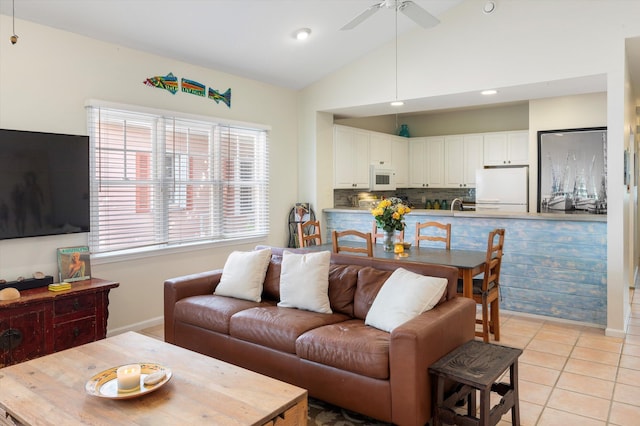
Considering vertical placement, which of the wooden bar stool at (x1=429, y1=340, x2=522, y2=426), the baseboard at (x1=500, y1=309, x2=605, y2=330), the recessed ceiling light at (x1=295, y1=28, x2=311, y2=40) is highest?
the recessed ceiling light at (x1=295, y1=28, x2=311, y2=40)

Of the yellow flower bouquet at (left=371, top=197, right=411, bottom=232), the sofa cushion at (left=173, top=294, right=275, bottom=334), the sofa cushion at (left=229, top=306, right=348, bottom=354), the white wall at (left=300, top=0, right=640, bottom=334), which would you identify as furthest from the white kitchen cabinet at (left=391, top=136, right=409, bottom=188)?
the sofa cushion at (left=229, top=306, right=348, bottom=354)

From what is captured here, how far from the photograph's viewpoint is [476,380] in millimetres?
2301

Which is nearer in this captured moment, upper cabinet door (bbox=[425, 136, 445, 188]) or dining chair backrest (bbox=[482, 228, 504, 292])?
dining chair backrest (bbox=[482, 228, 504, 292])

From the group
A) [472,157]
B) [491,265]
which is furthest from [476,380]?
[472,157]

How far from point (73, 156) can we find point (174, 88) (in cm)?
135

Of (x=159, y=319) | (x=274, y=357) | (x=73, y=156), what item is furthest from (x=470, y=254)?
(x=73, y=156)

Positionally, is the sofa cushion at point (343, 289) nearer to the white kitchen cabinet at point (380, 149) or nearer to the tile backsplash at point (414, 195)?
the tile backsplash at point (414, 195)

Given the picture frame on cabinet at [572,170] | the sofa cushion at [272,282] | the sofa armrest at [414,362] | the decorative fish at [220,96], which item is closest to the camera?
the sofa armrest at [414,362]

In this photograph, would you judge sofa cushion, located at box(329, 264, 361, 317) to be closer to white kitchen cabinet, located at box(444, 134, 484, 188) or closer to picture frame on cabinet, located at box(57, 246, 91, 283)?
picture frame on cabinet, located at box(57, 246, 91, 283)

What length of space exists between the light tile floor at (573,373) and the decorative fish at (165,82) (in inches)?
96.2

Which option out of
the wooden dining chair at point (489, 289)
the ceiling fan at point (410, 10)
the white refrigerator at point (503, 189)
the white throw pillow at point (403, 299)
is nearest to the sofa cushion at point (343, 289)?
the white throw pillow at point (403, 299)

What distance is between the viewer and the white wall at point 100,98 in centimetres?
373

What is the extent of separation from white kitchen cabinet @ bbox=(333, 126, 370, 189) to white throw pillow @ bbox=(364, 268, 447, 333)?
368cm

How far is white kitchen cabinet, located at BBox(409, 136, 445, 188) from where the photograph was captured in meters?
8.07
